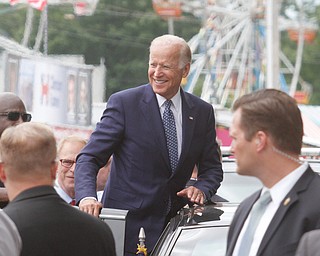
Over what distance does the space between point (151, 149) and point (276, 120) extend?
2.11 meters

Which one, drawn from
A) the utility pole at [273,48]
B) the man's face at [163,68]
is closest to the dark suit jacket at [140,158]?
the man's face at [163,68]

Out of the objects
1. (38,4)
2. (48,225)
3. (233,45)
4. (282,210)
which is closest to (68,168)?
(48,225)

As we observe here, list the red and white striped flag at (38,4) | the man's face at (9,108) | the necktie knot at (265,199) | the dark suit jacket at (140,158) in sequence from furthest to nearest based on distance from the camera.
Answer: the red and white striped flag at (38,4) → the man's face at (9,108) → the dark suit jacket at (140,158) → the necktie knot at (265,199)

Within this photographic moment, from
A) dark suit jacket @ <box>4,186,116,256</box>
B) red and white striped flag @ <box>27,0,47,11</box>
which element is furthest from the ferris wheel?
dark suit jacket @ <box>4,186,116,256</box>

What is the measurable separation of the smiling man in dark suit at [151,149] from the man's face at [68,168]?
117cm

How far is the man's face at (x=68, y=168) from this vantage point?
7.78 metres

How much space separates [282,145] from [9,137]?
1.03 m

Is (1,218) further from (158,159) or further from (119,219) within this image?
(158,159)

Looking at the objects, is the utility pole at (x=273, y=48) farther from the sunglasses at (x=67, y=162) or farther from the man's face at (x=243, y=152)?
the man's face at (x=243, y=152)

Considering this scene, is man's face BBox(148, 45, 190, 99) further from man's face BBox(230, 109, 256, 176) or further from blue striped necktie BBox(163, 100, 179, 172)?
man's face BBox(230, 109, 256, 176)

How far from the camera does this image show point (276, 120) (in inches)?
174

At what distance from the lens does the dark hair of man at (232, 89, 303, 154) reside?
442 cm

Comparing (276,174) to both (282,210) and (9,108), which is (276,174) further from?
(9,108)

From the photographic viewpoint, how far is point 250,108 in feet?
14.7
